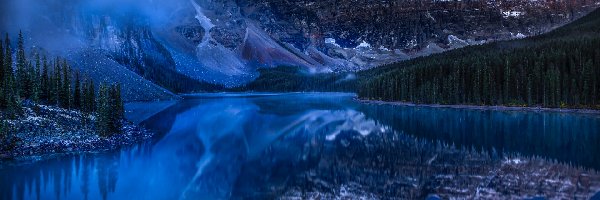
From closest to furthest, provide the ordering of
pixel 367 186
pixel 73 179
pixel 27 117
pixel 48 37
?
pixel 367 186
pixel 73 179
pixel 27 117
pixel 48 37

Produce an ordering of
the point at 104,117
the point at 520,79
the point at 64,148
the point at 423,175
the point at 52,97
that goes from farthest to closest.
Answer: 1. the point at 520,79
2. the point at 52,97
3. the point at 104,117
4. the point at 64,148
5. the point at 423,175

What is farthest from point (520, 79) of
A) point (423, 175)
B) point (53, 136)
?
point (53, 136)

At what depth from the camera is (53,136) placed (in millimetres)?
52156

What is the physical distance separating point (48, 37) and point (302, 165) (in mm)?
159554

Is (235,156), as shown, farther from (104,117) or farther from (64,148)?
(104,117)

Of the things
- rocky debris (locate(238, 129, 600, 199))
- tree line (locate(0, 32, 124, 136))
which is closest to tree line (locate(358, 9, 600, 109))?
rocky debris (locate(238, 129, 600, 199))

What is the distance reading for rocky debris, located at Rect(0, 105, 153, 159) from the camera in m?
45.7

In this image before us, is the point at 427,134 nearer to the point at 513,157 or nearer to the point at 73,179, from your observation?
the point at 513,157

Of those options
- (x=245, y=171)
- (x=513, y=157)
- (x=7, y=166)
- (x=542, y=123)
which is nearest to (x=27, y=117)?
(x=7, y=166)

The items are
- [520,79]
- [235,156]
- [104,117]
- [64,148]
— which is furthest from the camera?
[520,79]

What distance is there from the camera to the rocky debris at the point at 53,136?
150 ft

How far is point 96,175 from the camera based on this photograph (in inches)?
1420

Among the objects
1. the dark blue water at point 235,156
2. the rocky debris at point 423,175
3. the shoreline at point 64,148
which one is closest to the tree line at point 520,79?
the dark blue water at point 235,156

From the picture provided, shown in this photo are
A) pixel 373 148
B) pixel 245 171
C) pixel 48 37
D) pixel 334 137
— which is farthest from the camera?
pixel 48 37
